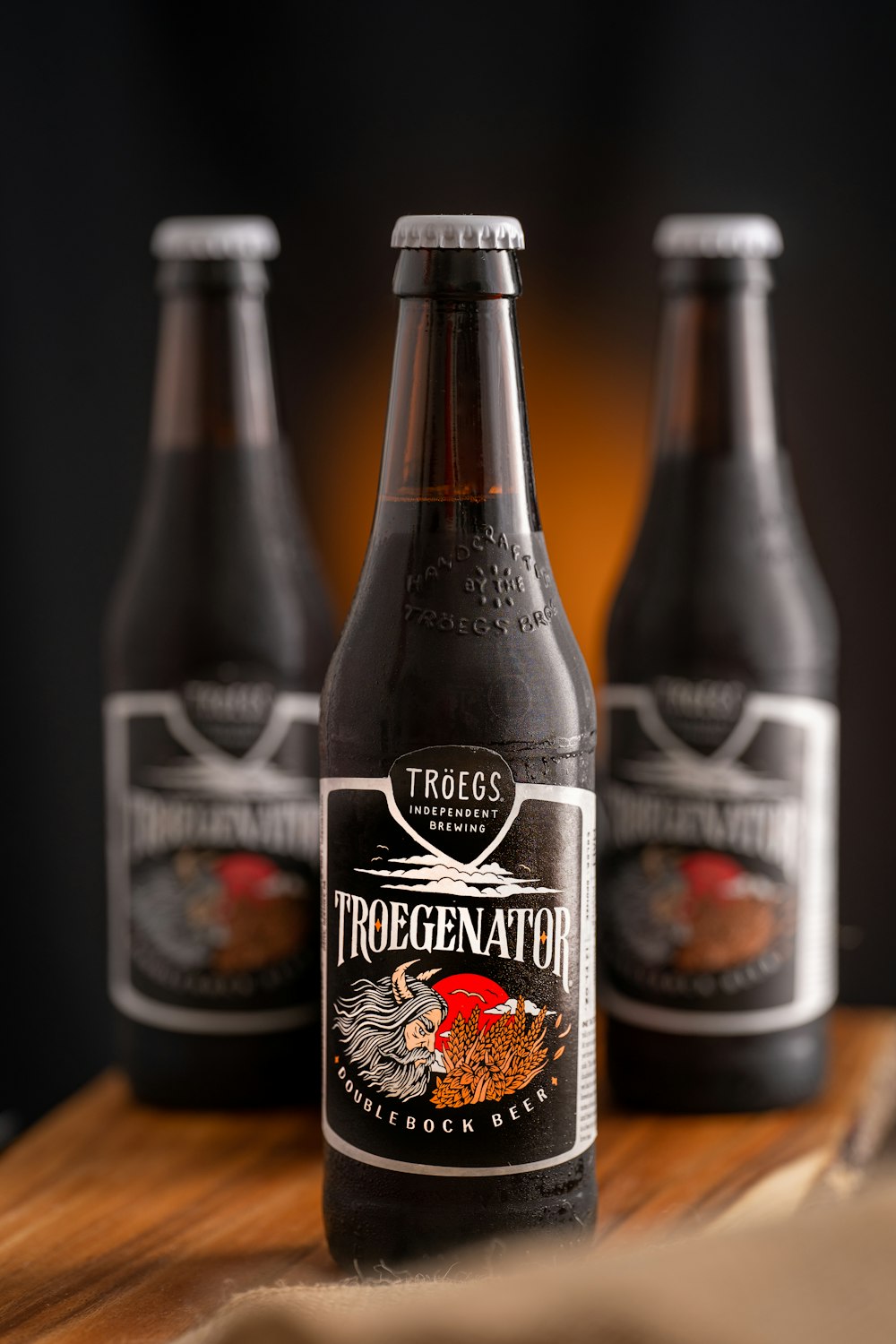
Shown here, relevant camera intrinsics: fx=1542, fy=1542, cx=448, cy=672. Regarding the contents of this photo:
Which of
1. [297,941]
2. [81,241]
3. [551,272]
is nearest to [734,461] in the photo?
[551,272]

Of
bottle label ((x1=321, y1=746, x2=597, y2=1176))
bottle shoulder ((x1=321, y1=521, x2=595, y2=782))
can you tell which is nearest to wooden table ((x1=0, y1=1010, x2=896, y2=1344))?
bottle label ((x1=321, y1=746, x2=597, y2=1176))

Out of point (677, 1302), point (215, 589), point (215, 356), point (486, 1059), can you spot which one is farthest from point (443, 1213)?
point (215, 356)

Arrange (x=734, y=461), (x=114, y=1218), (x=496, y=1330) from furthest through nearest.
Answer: (x=734, y=461) → (x=114, y=1218) → (x=496, y=1330)

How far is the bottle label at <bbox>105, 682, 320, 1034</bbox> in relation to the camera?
956 millimetres

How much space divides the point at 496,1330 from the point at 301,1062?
426 mm

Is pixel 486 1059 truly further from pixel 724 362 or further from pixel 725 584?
pixel 724 362

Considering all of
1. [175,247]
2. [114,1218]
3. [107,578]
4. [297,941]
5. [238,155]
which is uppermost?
[238,155]

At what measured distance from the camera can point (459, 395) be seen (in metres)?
0.73

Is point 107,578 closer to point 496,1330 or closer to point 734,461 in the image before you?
point 734,461

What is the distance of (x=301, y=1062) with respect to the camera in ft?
3.26

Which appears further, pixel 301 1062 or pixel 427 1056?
pixel 301 1062

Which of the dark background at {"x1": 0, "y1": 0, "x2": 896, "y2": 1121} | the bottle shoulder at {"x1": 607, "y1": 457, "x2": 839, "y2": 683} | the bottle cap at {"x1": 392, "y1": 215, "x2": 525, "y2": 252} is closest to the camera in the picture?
the bottle cap at {"x1": 392, "y1": 215, "x2": 525, "y2": 252}

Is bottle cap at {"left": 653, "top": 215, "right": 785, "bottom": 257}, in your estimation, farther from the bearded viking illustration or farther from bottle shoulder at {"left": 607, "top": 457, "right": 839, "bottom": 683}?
the bearded viking illustration

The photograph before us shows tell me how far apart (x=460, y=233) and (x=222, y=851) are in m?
0.43
